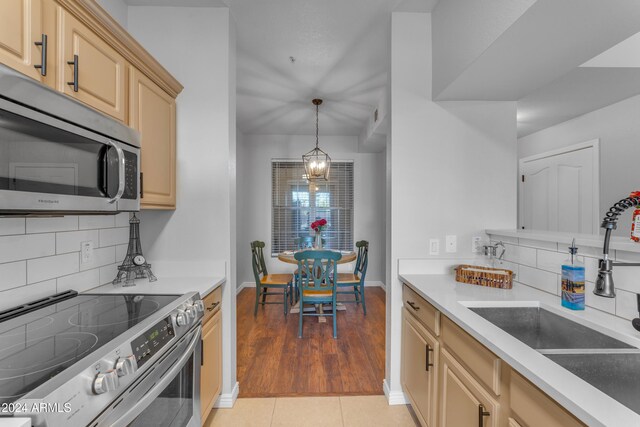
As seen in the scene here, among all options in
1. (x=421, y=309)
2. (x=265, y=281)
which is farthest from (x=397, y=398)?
(x=265, y=281)

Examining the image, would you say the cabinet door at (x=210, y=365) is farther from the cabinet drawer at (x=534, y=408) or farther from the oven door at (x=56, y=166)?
the cabinet drawer at (x=534, y=408)

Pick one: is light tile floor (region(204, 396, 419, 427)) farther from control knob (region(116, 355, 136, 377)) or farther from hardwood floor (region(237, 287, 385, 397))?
control knob (region(116, 355, 136, 377))

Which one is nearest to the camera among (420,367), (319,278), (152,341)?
(152,341)

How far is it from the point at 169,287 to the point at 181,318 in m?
0.51

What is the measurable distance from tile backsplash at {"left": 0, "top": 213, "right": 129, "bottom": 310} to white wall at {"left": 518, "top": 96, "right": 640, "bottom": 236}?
13.2ft

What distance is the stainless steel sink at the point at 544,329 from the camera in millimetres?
1098

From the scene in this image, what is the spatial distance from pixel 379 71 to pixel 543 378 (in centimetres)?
280

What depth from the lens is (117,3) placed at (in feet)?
6.21

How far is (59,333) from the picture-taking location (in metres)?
1.00

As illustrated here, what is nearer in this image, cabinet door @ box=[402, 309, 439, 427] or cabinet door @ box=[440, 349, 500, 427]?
cabinet door @ box=[440, 349, 500, 427]

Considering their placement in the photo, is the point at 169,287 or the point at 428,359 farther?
the point at 169,287

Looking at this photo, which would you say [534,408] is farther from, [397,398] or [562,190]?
[562,190]

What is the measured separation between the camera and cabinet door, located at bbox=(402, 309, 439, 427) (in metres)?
1.50

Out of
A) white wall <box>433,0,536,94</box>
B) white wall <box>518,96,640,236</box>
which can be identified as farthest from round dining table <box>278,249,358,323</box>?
white wall <box>518,96,640,236</box>
